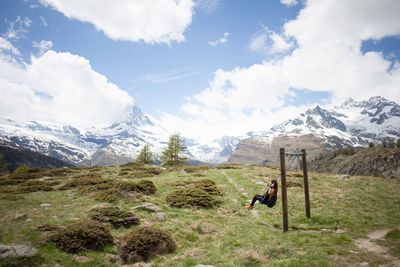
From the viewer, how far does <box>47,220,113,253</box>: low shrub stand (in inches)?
381

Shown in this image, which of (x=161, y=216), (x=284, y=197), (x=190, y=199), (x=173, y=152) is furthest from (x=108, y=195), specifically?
(x=173, y=152)

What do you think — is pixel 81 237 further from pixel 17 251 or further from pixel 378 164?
pixel 378 164

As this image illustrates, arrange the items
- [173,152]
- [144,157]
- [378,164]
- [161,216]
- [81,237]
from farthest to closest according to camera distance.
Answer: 1. [378,164]
2. [144,157]
3. [173,152]
4. [161,216]
5. [81,237]

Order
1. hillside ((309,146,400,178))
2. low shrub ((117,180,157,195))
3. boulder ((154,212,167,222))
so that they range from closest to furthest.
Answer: boulder ((154,212,167,222))
low shrub ((117,180,157,195))
hillside ((309,146,400,178))

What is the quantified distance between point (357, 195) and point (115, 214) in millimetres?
26999

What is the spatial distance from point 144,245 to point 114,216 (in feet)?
14.8

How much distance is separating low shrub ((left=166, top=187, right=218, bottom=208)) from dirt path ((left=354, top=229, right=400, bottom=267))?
1157cm

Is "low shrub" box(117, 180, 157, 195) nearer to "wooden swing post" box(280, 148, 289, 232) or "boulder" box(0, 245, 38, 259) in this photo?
"boulder" box(0, 245, 38, 259)

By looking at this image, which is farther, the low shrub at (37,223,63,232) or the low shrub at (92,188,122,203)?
the low shrub at (92,188,122,203)

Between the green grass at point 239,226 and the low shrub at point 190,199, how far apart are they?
663 millimetres

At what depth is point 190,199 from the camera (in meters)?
19.5

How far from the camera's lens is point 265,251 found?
10.5 m

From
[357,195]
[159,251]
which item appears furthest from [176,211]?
[357,195]

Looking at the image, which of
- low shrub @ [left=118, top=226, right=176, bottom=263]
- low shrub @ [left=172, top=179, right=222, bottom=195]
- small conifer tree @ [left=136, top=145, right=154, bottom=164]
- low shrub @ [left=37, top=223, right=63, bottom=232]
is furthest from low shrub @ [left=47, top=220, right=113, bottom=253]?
small conifer tree @ [left=136, top=145, right=154, bottom=164]
